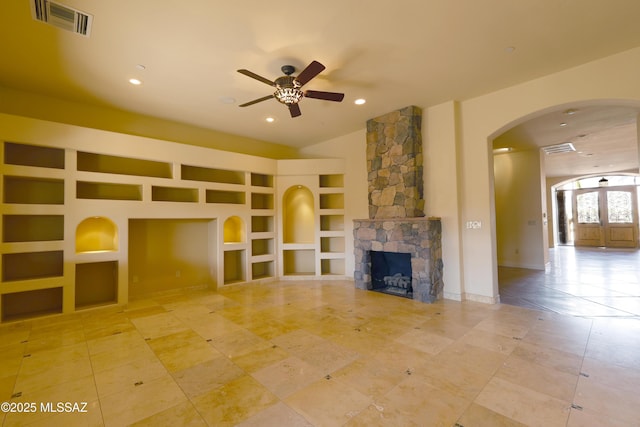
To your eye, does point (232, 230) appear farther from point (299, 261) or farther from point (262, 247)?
point (299, 261)

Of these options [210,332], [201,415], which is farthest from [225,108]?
[201,415]

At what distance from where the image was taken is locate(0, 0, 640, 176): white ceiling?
2.60 meters

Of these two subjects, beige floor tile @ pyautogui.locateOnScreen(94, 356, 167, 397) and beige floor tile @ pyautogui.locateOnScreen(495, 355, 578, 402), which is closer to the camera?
beige floor tile @ pyautogui.locateOnScreen(495, 355, 578, 402)

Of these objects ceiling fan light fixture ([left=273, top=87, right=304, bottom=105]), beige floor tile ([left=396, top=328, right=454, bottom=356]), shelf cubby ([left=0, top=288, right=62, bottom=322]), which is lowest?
beige floor tile ([left=396, top=328, right=454, bottom=356])

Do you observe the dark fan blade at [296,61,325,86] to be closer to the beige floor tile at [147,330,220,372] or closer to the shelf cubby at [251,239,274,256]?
the beige floor tile at [147,330,220,372]

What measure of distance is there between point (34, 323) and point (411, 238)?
19.1 ft

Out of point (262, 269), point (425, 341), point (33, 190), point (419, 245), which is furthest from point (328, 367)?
point (33, 190)

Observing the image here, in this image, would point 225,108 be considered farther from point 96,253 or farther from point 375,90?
point 96,253

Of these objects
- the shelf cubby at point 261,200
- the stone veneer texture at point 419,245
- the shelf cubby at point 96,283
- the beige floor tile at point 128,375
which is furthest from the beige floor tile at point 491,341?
the shelf cubby at point 96,283

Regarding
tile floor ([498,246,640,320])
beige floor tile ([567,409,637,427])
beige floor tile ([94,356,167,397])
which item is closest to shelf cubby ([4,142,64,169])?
beige floor tile ([94,356,167,397])

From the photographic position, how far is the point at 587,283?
549cm

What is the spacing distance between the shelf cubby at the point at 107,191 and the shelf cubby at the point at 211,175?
94cm

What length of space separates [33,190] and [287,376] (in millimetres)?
4925

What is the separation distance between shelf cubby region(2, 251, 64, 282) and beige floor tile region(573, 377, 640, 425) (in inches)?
254
